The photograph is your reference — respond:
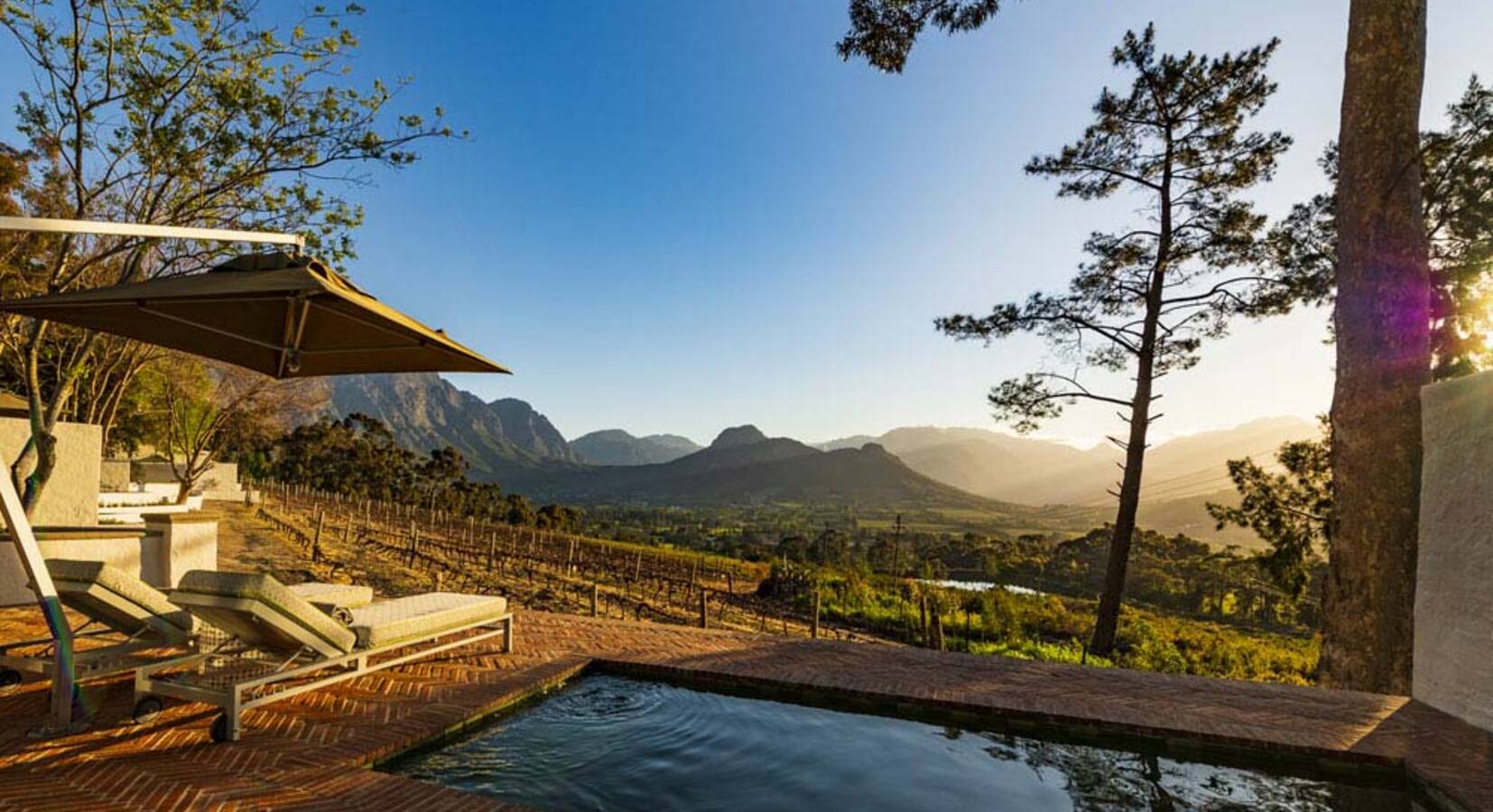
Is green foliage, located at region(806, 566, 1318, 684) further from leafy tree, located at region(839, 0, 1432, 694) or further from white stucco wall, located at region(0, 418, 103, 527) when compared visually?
white stucco wall, located at region(0, 418, 103, 527)

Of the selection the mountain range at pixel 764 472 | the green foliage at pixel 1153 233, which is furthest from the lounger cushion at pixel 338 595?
the mountain range at pixel 764 472

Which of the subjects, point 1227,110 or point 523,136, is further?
point 523,136

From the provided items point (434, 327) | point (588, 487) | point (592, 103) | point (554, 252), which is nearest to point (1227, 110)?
point (592, 103)

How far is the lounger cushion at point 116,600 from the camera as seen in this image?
13.5 feet

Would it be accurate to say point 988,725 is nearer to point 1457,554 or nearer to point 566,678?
point 566,678

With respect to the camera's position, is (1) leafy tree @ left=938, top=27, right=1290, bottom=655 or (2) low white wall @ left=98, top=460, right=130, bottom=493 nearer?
(1) leafy tree @ left=938, top=27, right=1290, bottom=655

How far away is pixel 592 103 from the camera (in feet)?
47.3

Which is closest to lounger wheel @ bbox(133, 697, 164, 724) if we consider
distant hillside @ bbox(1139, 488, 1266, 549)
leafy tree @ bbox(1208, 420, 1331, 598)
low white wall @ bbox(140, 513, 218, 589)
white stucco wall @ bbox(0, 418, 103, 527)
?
low white wall @ bbox(140, 513, 218, 589)

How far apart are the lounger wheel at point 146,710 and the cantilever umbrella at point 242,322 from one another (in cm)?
29

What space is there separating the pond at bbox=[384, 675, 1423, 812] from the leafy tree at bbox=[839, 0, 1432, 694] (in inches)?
121

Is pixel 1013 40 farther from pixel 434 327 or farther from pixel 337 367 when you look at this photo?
pixel 337 367

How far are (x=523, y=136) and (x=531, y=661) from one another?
485 inches

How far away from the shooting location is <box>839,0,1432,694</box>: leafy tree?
617 centimetres

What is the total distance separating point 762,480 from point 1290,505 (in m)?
143
